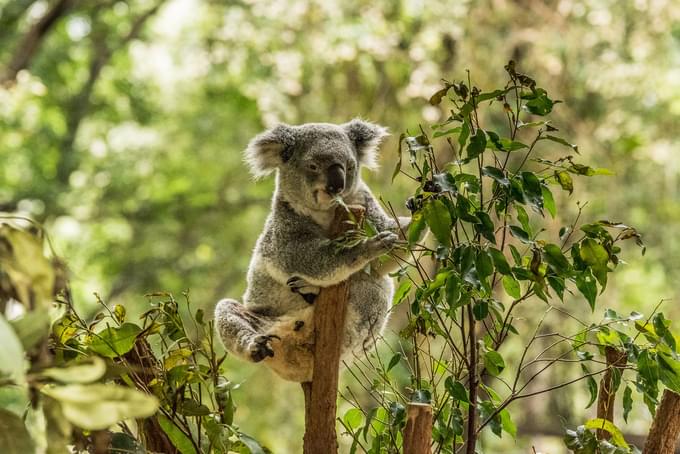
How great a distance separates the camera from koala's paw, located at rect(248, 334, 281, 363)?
2365mm

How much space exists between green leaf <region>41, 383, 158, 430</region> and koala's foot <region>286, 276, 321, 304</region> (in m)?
1.79

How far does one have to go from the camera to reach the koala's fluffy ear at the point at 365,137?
9.53ft

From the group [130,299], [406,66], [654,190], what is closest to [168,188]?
[130,299]

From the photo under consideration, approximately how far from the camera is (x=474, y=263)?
59.1 inches

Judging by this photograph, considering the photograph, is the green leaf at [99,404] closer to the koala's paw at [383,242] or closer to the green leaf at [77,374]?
the green leaf at [77,374]

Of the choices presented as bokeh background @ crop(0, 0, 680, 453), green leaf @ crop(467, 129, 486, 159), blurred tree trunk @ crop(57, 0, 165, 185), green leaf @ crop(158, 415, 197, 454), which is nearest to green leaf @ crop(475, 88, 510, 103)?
green leaf @ crop(467, 129, 486, 159)

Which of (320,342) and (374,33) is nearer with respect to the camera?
(320,342)

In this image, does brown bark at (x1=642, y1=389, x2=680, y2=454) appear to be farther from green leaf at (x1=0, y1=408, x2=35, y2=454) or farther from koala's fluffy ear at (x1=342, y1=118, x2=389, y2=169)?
koala's fluffy ear at (x1=342, y1=118, x2=389, y2=169)

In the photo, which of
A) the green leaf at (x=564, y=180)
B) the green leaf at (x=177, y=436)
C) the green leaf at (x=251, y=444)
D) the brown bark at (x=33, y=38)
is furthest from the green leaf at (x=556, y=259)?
the brown bark at (x=33, y=38)

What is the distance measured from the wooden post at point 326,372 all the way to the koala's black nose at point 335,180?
41cm

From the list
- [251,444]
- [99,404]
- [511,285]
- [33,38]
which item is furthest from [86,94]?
[99,404]

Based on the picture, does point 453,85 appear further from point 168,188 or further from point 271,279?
point 168,188

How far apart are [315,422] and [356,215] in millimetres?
542

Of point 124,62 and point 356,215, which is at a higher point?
point 124,62
